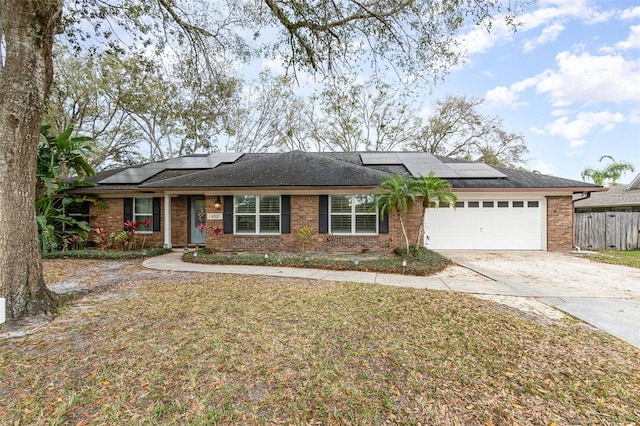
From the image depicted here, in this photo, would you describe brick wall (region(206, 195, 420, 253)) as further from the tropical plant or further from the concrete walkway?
the tropical plant

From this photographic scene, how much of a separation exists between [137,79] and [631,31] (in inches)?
583

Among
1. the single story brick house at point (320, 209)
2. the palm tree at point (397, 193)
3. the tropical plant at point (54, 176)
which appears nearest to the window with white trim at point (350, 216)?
the single story brick house at point (320, 209)

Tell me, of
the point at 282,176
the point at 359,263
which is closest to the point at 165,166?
the point at 282,176

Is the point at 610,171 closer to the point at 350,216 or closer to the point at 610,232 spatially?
the point at 610,232

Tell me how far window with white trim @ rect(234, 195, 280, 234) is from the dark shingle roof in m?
0.84

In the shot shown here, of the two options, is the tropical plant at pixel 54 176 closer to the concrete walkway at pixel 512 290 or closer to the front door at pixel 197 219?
the front door at pixel 197 219

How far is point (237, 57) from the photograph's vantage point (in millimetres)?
7352

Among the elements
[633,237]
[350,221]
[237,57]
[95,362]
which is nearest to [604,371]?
[95,362]

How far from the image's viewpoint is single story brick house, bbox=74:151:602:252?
1035cm

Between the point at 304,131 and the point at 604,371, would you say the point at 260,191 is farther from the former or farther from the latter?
the point at 304,131

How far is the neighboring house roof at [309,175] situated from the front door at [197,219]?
1249 mm

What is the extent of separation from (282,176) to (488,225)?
8491 millimetres

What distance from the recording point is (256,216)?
1062 cm

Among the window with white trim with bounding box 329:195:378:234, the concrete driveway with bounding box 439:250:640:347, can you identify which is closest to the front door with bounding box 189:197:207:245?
the window with white trim with bounding box 329:195:378:234
